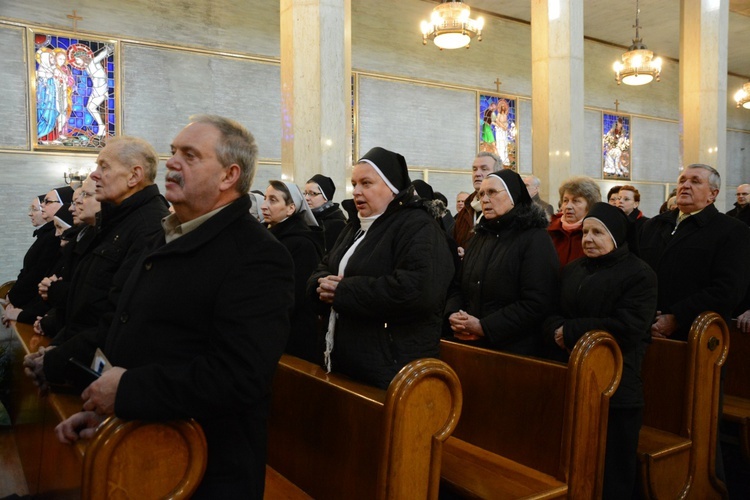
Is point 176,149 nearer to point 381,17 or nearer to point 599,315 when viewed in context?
point 599,315

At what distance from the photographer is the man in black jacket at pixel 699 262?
3602 mm

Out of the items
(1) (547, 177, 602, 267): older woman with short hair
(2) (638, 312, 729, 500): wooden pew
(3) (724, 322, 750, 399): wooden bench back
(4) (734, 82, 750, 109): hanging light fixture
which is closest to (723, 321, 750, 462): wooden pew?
(3) (724, 322, 750, 399): wooden bench back

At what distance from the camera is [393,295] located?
2.46 meters

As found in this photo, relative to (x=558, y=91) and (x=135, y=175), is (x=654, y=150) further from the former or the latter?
(x=135, y=175)

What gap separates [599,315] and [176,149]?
2204 mm

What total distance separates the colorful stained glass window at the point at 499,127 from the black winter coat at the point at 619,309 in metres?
9.75

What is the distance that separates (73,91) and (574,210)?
24.6 feet

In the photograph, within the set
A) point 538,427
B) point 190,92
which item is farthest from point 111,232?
point 190,92

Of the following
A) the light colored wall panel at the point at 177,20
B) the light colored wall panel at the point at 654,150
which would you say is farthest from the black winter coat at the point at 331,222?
the light colored wall panel at the point at 654,150

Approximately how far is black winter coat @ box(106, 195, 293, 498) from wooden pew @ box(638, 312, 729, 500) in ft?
7.54

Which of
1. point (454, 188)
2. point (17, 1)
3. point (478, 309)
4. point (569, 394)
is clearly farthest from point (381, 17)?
point (569, 394)

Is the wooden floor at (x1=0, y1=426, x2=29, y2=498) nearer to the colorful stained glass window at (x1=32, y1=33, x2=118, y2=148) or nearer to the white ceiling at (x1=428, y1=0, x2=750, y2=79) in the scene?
the colorful stained glass window at (x1=32, y1=33, x2=118, y2=148)

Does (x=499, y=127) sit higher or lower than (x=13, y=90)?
higher

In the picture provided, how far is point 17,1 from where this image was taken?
27.0 feet
